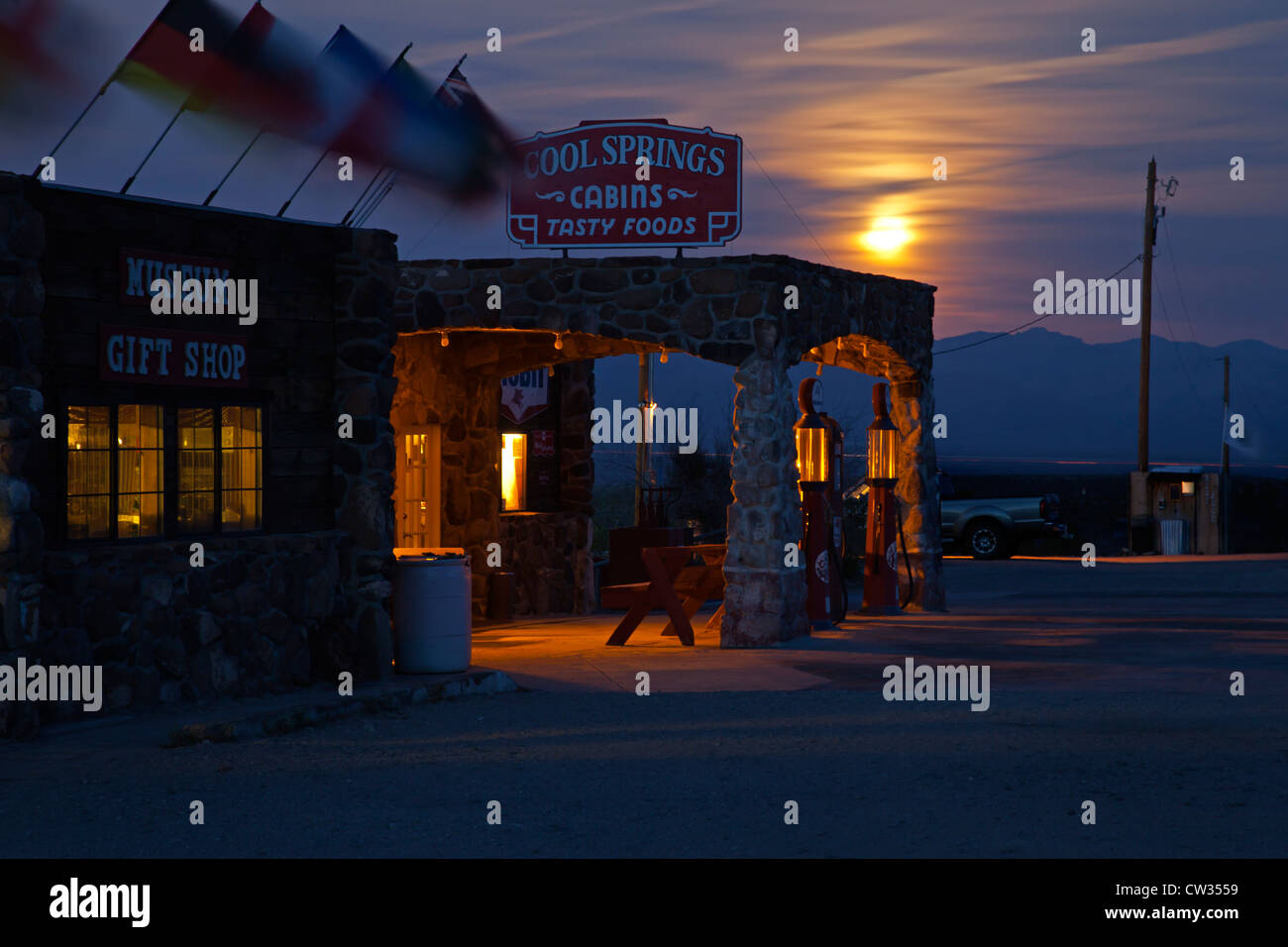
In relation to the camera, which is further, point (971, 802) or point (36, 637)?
point (36, 637)

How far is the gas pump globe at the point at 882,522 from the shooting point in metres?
19.7

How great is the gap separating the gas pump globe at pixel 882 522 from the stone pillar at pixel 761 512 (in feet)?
12.4

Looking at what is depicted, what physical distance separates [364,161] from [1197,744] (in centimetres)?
1041

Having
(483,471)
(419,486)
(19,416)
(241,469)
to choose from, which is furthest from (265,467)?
(483,471)

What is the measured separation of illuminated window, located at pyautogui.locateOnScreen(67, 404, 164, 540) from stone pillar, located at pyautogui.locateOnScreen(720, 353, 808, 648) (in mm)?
6056

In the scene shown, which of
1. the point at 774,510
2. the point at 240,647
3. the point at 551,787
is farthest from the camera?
the point at 774,510

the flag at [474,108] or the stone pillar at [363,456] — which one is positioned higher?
the flag at [474,108]

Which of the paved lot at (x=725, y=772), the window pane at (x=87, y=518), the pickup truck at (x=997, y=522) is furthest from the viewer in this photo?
the pickup truck at (x=997, y=522)

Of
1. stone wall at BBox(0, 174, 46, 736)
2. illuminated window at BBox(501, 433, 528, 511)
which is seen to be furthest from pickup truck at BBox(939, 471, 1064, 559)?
stone wall at BBox(0, 174, 46, 736)

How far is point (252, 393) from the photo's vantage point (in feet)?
42.0

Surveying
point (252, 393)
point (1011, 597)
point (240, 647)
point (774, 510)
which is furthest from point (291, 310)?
point (1011, 597)

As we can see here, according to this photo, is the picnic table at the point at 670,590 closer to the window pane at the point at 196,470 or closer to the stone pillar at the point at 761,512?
the stone pillar at the point at 761,512

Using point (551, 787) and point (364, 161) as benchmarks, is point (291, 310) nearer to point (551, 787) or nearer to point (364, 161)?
point (364, 161)

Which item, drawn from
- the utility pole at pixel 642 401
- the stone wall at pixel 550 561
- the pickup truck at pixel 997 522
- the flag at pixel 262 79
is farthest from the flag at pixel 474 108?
the pickup truck at pixel 997 522
